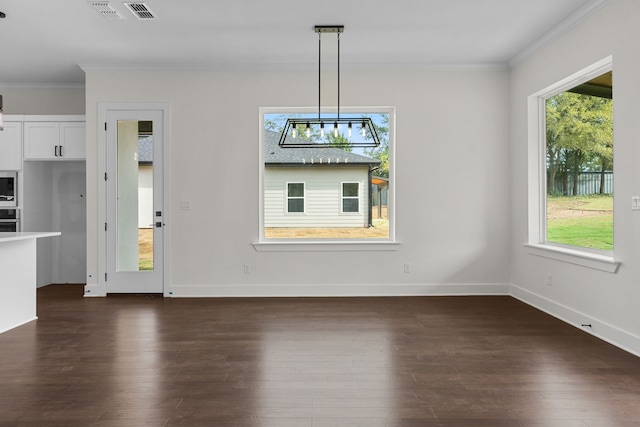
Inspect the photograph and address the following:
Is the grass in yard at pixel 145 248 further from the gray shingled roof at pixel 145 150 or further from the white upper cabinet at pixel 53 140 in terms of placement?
the white upper cabinet at pixel 53 140

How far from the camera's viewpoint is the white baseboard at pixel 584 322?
3.76 m

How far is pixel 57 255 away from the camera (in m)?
7.12

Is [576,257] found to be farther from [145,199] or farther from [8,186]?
[8,186]

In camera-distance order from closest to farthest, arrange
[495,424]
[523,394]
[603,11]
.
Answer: [495,424]
[523,394]
[603,11]

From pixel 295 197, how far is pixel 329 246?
77cm

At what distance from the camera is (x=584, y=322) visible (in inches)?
173

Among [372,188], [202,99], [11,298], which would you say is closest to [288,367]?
[11,298]

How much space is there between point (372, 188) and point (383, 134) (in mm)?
701

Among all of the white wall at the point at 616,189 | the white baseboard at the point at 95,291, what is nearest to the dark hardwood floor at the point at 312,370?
the white wall at the point at 616,189

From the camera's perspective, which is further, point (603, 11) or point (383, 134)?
point (383, 134)

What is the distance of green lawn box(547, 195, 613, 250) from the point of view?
4.31 meters

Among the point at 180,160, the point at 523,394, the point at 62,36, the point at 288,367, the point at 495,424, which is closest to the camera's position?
the point at 495,424

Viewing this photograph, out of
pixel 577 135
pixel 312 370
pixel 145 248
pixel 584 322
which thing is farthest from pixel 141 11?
pixel 584 322

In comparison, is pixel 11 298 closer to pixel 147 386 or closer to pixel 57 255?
pixel 147 386
